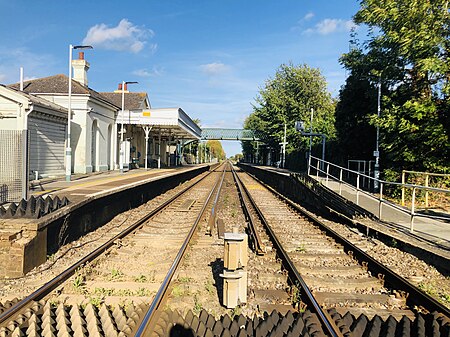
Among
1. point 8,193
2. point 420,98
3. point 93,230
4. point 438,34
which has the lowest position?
point 93,230

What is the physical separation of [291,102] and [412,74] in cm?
2576

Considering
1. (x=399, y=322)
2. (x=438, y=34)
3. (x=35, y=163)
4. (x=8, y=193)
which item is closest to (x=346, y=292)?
(x=399, y=322)

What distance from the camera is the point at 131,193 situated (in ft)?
48.7

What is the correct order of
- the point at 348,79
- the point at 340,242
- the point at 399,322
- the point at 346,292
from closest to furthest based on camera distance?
the point at 399,322, the point at 346,292, the point at 340,242, the point at 348,79

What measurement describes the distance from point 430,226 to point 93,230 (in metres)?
8.76

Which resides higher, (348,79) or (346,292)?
(348,79)

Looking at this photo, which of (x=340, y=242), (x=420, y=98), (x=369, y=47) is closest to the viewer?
(x=340, y=242)

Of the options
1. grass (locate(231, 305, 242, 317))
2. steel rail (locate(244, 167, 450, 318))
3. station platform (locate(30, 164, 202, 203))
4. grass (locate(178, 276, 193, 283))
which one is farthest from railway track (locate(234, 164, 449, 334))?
station platform (locate(30, 164, 202, 203))

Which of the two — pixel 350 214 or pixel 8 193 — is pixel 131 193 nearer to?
pixel 8 193

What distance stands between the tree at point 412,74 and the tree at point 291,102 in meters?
23.3

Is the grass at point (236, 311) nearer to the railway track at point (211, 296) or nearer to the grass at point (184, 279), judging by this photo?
the railway track at point (211, 296)

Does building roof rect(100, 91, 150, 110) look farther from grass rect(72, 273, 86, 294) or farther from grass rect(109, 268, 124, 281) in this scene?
grass rect(72, 273, 86, 294)

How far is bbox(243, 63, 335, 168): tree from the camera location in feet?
142

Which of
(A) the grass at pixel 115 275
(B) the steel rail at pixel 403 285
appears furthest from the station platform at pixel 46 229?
(B) the steel rail at pixel 403 285
